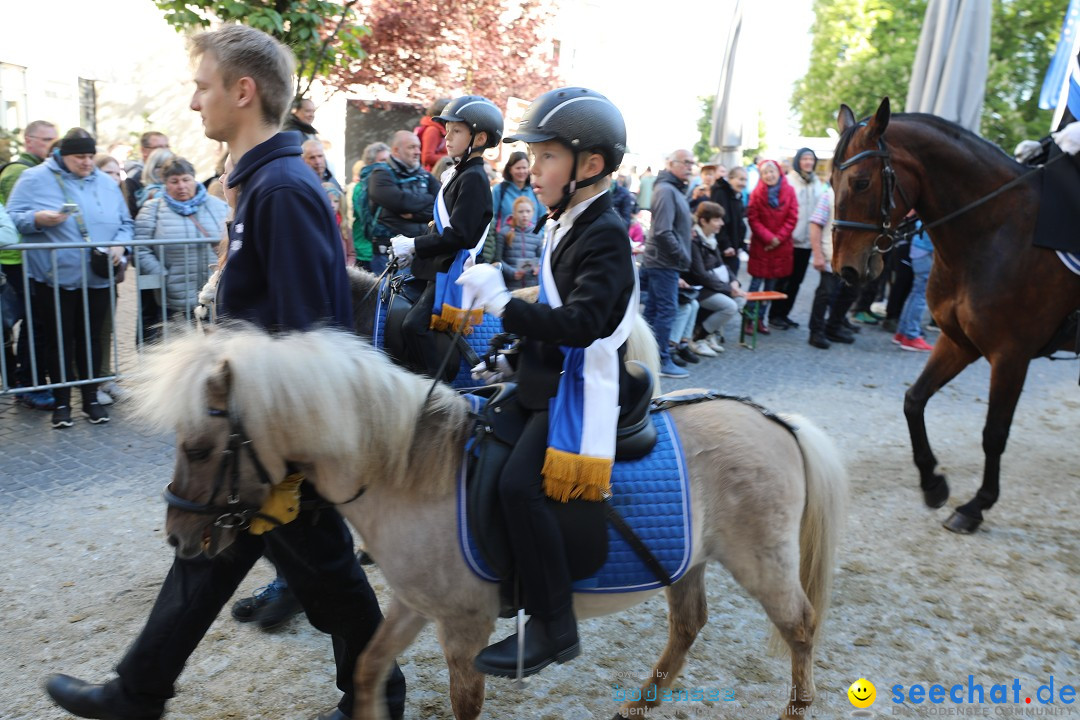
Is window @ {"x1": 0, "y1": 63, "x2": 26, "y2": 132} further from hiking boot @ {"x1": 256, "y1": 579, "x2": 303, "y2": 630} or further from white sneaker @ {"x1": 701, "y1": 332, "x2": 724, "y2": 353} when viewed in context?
hiking boot @ {"x1": 256, "y1": 579, "x2": 303, "y2": 630}

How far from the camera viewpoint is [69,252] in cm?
620

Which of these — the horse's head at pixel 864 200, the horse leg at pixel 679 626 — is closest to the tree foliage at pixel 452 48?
the horse's head at pixel 864 200

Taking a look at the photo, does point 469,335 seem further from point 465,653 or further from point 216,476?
point 216,476

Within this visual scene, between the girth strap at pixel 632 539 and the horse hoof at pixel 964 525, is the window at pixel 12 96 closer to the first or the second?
the girth strap at pixel 632 539

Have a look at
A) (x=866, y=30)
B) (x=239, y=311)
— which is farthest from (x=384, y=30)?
(x=866, y=30)

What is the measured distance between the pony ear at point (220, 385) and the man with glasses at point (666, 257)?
A: 6.94 metres

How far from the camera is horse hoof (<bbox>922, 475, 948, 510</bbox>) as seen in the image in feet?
17.3

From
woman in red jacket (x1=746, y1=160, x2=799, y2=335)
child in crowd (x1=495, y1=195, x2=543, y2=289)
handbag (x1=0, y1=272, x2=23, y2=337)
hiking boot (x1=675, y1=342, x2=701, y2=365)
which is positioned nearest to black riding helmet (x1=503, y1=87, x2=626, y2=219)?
handbag (x1=0, y1=272, x2=23, y2=337)

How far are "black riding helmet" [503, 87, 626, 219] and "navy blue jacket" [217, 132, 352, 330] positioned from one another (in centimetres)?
65

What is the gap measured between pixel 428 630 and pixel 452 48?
47.8 ft

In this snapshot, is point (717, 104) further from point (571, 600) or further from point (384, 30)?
point (571, 600)

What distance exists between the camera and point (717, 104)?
13391mm

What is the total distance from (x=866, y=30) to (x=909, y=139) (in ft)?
94.8

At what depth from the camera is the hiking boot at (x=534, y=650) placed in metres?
2.54
